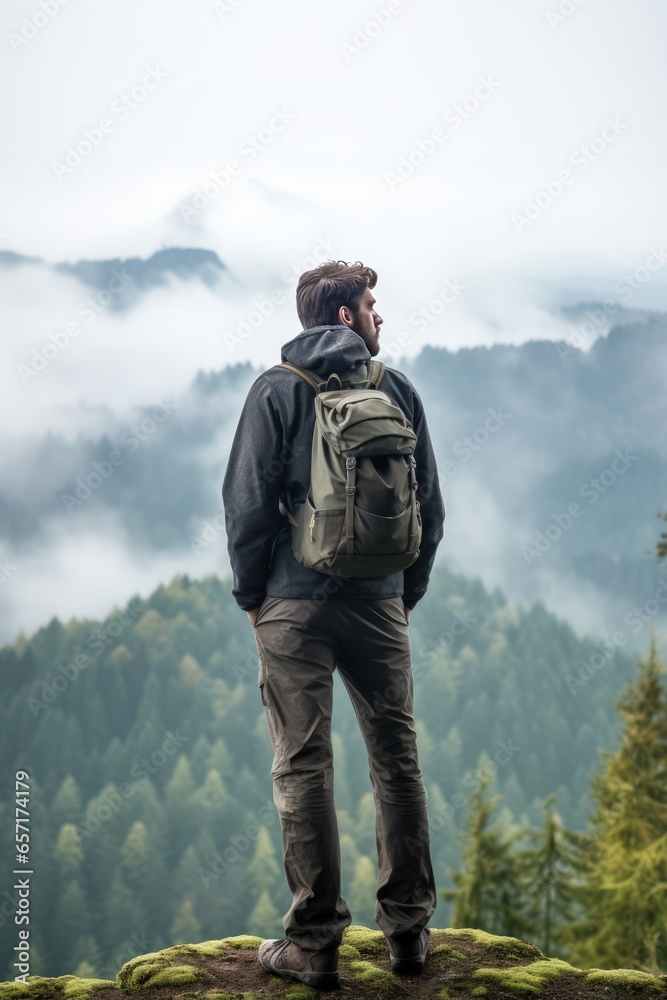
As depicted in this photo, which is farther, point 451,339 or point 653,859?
point 451,339

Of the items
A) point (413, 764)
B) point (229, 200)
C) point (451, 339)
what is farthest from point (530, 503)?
point (413, 764)

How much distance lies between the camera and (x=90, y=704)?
7450cm

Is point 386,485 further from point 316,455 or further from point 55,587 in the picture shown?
point 55,587

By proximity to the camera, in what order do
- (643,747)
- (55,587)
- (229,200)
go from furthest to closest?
(229,200) → (55,587) → (643,747)

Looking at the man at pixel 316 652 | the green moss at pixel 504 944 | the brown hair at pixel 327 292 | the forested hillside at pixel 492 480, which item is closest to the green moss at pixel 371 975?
the man at pixel 316 652

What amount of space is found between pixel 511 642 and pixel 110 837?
3512cm

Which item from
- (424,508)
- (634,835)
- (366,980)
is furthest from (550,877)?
(424,508)

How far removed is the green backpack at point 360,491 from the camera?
302cm

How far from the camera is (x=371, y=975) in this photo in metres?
3.48

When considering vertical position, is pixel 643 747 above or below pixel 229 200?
below

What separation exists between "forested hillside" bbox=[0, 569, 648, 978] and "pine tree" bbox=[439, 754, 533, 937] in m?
29.0

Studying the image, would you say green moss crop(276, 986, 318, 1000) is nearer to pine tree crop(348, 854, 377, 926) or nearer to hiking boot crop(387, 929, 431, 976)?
hiking boot crop(387, 929, 431, 976)

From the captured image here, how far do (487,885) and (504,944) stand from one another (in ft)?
41.0

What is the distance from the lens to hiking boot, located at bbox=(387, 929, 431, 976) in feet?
11.5
